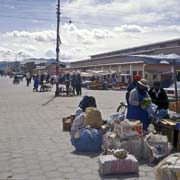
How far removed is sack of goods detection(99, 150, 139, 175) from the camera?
6133 mm

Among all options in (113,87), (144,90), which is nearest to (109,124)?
(144,90)

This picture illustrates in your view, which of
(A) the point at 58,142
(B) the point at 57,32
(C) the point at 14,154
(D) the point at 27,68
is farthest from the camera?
(D) the point at 27,68

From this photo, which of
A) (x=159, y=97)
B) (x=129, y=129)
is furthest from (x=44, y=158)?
(x=159, y=97)

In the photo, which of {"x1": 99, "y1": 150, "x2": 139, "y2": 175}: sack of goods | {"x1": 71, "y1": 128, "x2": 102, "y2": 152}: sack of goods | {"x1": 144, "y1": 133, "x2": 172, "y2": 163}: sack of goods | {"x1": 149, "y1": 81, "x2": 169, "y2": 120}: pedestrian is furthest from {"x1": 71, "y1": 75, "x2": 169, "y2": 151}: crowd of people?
{"x1": 99, "y1": 150, "x2": 139, "y2": 175}: sack of goods

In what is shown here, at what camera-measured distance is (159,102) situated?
365 inches

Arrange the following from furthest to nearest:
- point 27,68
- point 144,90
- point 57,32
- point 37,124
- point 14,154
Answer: point 27,68
point 57,32
point 37,124
point 144,90
point 14,154

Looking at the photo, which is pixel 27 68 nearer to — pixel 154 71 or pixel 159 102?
pixel 154 71

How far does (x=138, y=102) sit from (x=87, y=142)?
4.84 feet

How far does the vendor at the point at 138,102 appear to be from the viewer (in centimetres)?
837

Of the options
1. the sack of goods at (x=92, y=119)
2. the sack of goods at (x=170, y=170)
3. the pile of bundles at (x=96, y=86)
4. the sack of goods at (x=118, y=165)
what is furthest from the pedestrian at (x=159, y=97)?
the pile of bundles at (x=96, y=86)

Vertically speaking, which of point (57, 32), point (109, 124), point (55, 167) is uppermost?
point (57, 32)

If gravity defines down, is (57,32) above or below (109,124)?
above

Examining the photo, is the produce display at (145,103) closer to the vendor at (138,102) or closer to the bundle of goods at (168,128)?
the vendor at (138,102)

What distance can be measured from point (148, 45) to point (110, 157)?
239 feet
